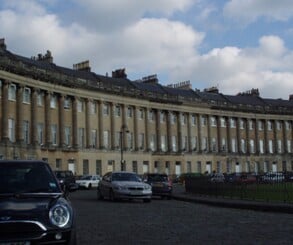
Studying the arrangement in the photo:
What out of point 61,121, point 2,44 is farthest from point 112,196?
point 61,121

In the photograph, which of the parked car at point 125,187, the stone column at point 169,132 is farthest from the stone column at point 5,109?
the stone column at point 169,132

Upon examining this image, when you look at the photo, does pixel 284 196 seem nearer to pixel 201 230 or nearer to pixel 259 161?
pixel 201 230

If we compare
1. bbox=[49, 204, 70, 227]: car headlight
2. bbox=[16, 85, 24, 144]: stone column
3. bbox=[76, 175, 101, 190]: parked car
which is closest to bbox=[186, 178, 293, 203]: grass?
bbox=[49, 204, 70, 227]: car headlight

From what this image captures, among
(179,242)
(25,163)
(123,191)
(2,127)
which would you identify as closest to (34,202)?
(25,163)

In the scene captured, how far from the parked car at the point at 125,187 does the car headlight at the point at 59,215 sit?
2182 cm

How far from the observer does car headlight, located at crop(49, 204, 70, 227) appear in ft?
27.3

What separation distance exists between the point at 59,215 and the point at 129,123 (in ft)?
263

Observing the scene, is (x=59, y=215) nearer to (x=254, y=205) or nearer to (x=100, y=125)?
(x=254, y=205)

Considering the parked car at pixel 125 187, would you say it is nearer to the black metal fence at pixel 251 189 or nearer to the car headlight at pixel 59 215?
the black metal fence at pixel 251 189

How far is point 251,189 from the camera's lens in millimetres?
29984

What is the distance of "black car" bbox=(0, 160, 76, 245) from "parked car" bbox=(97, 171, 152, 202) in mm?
21120

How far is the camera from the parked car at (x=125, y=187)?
30.4 metres

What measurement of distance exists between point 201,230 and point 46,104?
197 ft

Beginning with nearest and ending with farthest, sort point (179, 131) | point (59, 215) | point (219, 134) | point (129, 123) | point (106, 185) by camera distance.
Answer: point (59, 215) → point (106, 185) → point (129, 123) → point (179, 131) → point (219, 134)
